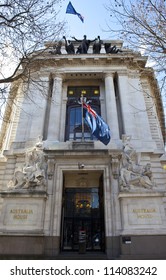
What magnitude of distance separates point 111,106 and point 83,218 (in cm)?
953

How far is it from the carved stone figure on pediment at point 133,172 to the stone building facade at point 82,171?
65 millimetres

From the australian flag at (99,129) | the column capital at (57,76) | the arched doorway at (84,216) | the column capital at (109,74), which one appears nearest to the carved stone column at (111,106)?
the column capital at (109,74)

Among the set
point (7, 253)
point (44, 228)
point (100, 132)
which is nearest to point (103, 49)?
point (100, 132)

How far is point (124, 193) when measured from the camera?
13.6m

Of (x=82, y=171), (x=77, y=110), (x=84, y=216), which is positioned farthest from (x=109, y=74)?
(x=84, y=216)

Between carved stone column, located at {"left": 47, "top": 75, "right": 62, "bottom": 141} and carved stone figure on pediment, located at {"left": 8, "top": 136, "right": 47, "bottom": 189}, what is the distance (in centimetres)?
222

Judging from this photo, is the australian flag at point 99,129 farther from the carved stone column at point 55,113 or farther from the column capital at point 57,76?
the column capital at point 57,76

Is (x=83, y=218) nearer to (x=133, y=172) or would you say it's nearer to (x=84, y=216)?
(x=84, y=216)

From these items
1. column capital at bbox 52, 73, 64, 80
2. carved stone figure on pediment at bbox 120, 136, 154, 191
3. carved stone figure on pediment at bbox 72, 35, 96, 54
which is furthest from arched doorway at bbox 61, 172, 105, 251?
carved stone figure on pediment at bbox 72, 35, 96, 54

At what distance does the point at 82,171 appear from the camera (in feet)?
52.2

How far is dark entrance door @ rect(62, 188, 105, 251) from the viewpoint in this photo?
1545 centimetres

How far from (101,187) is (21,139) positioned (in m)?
7.39

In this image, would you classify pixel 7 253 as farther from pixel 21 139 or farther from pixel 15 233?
pixel 21 139

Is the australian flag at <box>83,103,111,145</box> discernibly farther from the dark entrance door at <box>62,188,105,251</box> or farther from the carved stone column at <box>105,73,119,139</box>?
the dark entrance door at <box>62,188,105,251</box>
